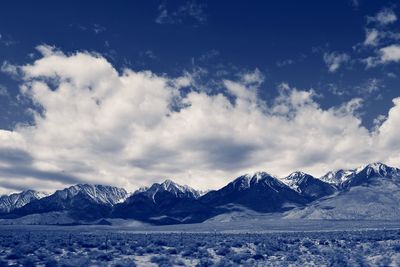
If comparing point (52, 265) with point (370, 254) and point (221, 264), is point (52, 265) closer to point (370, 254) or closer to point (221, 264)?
point (221, 264)

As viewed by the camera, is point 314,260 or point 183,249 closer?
point 314,260

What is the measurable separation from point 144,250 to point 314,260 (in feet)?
51.6

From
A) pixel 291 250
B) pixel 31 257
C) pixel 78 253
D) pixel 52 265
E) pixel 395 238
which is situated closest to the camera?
pixel 52 265

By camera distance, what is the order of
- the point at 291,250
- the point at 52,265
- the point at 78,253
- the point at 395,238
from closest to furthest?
the point at 52,265, the point at 78,253, the point at 291,250, the point at 395,238

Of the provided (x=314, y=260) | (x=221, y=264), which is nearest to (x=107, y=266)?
(x=221, y=264)

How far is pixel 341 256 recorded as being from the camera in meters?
37.7

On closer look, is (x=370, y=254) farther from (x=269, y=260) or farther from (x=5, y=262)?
(x=5, y=262)

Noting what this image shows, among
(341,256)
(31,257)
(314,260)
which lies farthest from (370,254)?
(31,257)

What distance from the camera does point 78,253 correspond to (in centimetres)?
3953

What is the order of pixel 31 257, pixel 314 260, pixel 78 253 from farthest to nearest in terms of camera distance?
1. pixel 78 253
2. pixel 314 260
3. pixel 31 257

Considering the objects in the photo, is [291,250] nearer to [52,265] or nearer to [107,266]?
[107,266]

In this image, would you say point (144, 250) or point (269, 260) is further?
point (144, 250)

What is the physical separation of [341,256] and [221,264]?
10.9m

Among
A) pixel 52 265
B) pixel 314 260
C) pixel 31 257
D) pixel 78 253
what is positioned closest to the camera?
pixel 52 265
